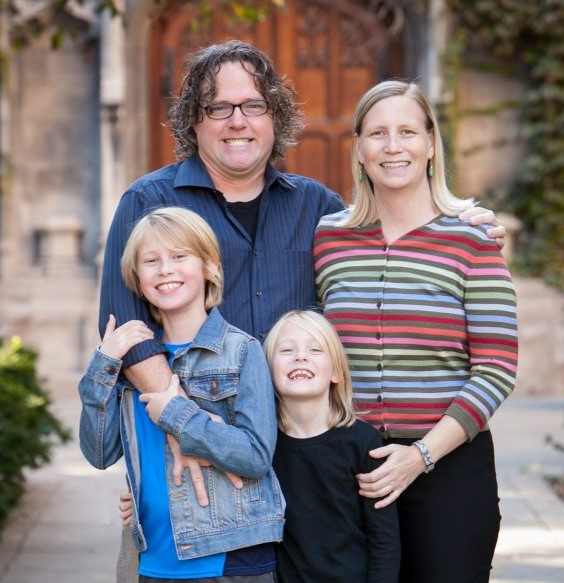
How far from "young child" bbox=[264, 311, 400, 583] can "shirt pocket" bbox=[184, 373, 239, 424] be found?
12 cm

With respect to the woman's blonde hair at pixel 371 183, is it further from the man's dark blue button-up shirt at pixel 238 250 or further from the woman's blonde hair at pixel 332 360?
the woman's blonde hair at pixel 332 360

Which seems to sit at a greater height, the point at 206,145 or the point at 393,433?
the point at 206,145

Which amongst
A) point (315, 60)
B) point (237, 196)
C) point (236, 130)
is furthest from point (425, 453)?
point (315, 60)

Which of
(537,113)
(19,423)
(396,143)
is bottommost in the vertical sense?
(19,423)

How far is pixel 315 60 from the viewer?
12.3 m

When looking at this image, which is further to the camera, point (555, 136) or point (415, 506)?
point (555, 136)

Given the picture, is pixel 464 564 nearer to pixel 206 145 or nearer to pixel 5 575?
pixel 206 145

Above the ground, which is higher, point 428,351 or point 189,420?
point 428,351

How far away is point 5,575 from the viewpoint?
5.29 metres

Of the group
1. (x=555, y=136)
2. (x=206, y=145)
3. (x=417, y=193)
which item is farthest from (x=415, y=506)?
(x=555, y=136)

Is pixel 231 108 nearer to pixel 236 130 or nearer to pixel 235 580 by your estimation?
pixel 236 130

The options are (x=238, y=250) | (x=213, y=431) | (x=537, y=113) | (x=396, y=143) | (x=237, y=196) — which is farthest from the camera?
(x=537, y=113)

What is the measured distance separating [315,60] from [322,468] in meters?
9.63

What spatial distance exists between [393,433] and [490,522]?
13.6 inches
